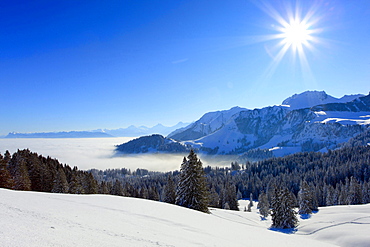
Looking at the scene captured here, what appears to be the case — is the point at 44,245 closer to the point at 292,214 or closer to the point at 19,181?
the point at 19,181

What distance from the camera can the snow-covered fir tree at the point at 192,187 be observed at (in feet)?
99.6

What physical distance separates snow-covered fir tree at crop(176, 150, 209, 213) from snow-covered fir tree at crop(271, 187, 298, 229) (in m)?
19.8

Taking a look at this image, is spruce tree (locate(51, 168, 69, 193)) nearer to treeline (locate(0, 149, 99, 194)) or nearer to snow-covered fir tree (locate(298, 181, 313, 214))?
treeline (locate(0, 149, 99, 194))

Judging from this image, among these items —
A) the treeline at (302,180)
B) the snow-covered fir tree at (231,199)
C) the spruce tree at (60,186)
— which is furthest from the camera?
the treeline at (302,180)

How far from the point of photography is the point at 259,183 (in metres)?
128

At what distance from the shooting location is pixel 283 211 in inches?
1597

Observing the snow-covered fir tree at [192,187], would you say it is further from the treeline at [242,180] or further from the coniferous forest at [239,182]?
the treeline at [242,180]

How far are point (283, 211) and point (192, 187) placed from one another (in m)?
22.8

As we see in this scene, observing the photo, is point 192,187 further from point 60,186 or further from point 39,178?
point 39,178

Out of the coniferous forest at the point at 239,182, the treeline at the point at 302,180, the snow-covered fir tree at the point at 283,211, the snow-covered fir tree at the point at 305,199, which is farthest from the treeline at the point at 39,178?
the snow-covered fir tree at the point at 305,199

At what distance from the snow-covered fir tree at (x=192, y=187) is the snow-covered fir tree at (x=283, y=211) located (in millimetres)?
19811

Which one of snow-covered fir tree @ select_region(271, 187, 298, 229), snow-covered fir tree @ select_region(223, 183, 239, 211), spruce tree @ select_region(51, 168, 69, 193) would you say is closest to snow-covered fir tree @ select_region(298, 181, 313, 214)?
snow-covered fir tree @ select_region(271, 187, 298, 229)

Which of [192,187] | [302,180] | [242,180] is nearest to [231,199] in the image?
[192,187]

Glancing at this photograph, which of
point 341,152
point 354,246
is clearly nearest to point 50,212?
point 354,246
